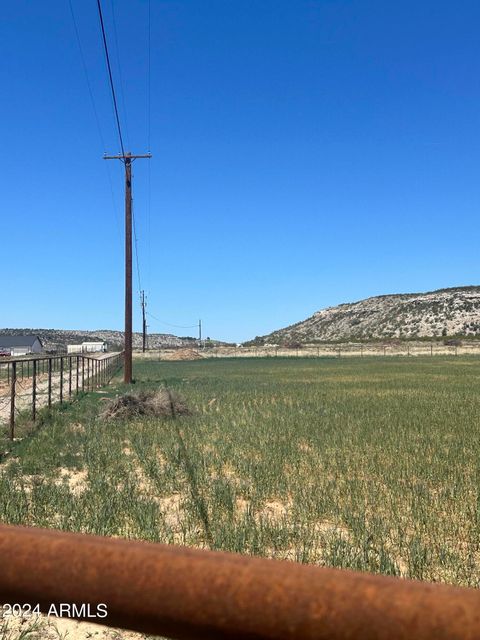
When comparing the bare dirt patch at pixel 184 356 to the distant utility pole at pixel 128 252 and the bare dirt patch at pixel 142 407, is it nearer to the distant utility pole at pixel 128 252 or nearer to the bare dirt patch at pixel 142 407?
the distant utility pole at pixel 128 252

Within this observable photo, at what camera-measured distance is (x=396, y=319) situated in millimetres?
145500

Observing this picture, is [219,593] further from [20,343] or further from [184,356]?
[20,343]

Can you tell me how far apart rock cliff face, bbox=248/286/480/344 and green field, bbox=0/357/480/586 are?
4602 inches

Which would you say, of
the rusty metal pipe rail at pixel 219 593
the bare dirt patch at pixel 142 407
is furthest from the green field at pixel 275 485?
the rusty metal pipe rail at pixel 219 593

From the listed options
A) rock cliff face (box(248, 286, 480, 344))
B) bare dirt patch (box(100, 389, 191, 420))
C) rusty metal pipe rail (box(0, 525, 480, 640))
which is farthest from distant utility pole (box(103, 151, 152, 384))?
rock cliff face (box(248, 286, 480, 344))

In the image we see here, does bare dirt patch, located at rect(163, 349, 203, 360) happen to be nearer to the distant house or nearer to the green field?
the distant house

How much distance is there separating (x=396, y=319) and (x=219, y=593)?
149723 millimetres

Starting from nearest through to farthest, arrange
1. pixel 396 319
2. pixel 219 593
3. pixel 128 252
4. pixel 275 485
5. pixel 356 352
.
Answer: pixel 219 593 → pixel 275 485 → pixel 128 252 → pixel 356 352 → pixel 396 319

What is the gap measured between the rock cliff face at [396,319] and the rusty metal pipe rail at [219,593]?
426 feet

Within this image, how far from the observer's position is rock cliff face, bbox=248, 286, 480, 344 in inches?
5182

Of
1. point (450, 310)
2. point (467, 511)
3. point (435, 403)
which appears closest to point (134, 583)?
point (467, 511)

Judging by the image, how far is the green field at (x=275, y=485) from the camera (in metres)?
5.87

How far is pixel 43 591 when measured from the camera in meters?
1.09

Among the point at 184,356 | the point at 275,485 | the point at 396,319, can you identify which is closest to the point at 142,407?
the point at 275,485
